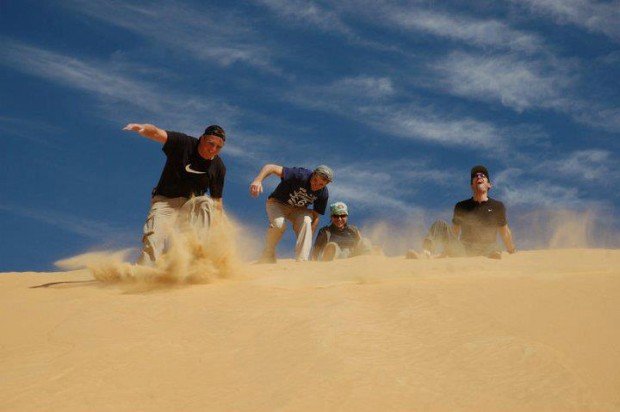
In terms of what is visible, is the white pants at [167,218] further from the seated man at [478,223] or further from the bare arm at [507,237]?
the bare arm at [507,237]

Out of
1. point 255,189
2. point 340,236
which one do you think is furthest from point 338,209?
point 255,189

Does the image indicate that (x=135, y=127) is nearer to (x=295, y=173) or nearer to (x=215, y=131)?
(x=215, y=131)

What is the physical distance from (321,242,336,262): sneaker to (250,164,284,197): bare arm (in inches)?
41.8

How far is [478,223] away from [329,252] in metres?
1.83

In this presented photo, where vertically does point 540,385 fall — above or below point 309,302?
below

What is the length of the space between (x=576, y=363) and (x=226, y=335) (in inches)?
68.6

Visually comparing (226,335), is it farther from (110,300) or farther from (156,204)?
(156,204)

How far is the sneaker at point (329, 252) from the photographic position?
7.41 m

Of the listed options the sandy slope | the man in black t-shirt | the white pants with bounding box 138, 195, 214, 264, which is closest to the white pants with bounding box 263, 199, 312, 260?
the man in black t-shirt

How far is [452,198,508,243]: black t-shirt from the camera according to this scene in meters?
7.48

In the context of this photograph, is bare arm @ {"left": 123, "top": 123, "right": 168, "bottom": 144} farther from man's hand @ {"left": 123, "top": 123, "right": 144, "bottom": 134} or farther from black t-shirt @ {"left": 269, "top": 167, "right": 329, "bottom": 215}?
black t-shirt @ {"left": 269, "top": 167, "right": 329, "bottom": 215}

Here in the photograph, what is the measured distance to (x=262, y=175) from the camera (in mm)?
7781

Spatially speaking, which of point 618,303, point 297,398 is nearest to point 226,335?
point 297,398

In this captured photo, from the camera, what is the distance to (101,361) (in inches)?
122
